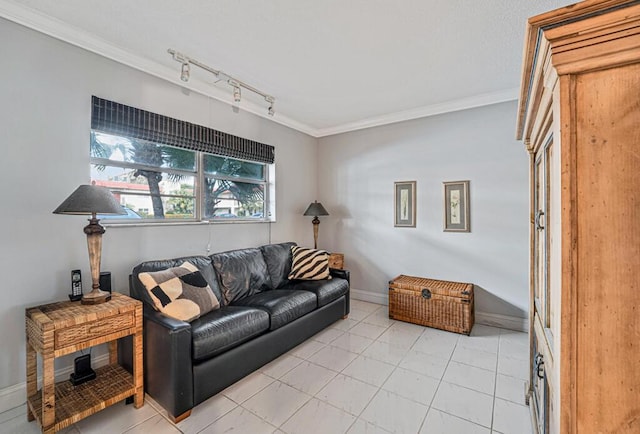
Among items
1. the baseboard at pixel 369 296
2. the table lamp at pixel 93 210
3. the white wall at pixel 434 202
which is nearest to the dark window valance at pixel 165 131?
the table lamp at pixel 93 210

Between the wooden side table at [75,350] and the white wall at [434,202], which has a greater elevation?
the white wall at [434,202]

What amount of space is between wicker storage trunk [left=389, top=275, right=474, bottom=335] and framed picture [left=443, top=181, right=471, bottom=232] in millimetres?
678

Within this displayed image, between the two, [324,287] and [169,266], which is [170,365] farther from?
[324,287]

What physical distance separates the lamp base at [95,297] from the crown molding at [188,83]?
1.85 metres

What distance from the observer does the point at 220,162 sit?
3340 mm

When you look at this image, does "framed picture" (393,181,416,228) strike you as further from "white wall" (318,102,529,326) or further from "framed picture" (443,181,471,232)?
"framed picture" (443,181,471,232)

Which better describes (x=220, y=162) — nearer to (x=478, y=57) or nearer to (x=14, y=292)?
(x=14, y=292)

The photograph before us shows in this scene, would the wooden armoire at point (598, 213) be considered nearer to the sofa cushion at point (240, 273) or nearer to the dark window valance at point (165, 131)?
the sofa cushion at point (240, 273)

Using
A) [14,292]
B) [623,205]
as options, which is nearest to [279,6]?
[623,205]

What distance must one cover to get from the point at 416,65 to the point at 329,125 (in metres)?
1.90

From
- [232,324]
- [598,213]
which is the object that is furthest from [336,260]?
[598,213]

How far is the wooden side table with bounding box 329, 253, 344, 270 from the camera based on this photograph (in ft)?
13.5

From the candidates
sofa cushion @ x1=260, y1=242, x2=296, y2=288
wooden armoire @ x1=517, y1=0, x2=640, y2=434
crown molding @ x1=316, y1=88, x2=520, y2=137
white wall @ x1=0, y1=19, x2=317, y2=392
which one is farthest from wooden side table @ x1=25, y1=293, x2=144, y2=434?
crown molding @ x1=316, y1=88, x2=520, y2=137

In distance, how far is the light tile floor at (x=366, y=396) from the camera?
69.9 inches
